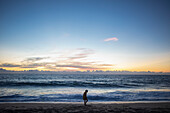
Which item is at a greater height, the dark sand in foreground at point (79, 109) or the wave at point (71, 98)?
the dark sand in foreground at point (79, 109)

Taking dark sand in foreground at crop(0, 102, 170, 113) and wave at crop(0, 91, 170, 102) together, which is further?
wave at crop(0, 91, 170, 102)

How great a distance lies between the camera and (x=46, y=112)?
8547mm

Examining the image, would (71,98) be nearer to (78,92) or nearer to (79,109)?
(78,92)

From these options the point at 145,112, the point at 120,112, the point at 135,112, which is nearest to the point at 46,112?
the point at 120,112

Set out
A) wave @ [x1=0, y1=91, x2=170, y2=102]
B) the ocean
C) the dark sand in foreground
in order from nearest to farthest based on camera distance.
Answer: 1. the dark sand in foreground
2. wave @ [x1=0, y1=91, x2=170, y2=102]
3. the ocean

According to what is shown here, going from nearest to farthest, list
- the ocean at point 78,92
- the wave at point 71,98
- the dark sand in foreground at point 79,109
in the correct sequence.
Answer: the dark sand in foreground at point 79,109 < the wave at point 71,98 < the ocean at point 78,92

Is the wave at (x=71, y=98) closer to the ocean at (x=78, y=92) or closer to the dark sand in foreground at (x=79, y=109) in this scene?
the ocean at (x=78, y=92)

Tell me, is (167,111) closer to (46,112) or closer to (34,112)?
(46,112)

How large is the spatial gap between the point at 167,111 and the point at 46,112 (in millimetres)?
8975

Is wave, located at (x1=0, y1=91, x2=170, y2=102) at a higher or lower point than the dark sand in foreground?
lower

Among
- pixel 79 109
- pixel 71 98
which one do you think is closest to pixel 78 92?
pixel 71 98

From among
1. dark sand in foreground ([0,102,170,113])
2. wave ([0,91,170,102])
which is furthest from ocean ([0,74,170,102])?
dark sand in foreground ([0,102,170,113])

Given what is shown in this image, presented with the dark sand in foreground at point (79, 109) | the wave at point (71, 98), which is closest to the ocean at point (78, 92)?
the wave at point (71, 98)

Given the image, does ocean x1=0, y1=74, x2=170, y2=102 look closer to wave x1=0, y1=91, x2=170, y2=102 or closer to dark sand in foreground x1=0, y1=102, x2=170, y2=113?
wave x1=0, y1=91, x2=170, y2=102
